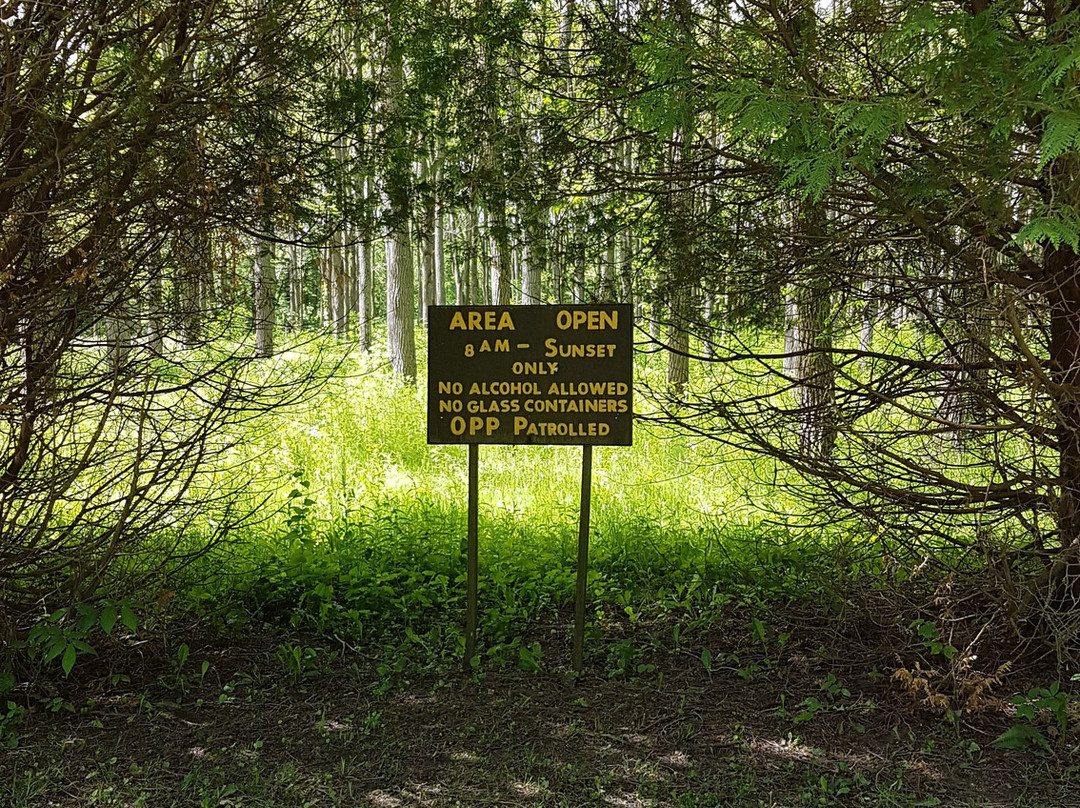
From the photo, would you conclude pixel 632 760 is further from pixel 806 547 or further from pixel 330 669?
pixel 806 547

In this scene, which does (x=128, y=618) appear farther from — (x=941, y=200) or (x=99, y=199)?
(x=941, y=200)

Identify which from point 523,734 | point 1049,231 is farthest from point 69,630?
point 1049,231

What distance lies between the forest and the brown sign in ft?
0.35

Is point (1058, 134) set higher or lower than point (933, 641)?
higher

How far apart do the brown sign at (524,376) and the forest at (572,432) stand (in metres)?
0.11

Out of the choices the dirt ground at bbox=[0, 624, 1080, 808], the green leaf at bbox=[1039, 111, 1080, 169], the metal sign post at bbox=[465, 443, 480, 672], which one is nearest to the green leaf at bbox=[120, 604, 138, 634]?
the dirt ground at bbox=[0, 624, 1080, 808]

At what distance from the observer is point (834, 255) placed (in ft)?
16.0

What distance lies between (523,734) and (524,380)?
187cm

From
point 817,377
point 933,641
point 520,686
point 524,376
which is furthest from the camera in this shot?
point 817,377

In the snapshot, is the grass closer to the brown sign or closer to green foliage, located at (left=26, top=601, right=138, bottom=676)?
green foliage, located at (left=26, top=601, right=138, bottom=676)

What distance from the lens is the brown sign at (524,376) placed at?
4.82 metres

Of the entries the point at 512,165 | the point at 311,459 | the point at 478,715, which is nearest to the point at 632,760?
the point at 478,715

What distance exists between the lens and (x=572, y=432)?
481cm

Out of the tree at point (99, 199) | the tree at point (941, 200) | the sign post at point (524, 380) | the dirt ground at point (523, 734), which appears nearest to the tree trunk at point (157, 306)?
the tree at point (99, 199)
